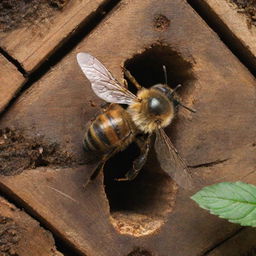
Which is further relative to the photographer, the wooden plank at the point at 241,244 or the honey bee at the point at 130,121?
the wooden plank at the point at 241,244

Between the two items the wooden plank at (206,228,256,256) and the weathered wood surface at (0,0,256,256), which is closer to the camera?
the weathered wood surface at (0,0,256,256)

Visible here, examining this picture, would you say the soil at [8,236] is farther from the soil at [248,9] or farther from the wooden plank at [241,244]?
the soil at [248,9]

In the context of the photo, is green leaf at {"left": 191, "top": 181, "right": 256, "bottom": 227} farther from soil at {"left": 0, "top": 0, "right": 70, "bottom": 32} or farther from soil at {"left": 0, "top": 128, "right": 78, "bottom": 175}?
soil at {"left": 0, "top": 0, "right": 70, "bottom": 32}

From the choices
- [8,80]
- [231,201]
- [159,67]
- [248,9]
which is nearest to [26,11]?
[8,80]

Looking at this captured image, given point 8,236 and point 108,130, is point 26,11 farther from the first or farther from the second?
point 8,236

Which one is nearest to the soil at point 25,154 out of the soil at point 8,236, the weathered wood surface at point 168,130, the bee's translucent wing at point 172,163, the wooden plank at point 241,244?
the weathered wood surface at point 168,130

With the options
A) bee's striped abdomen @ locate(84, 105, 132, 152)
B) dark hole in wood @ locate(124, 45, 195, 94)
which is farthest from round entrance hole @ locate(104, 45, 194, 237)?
bee's striped abdomen @ locate(84, 105, 132, 152)
